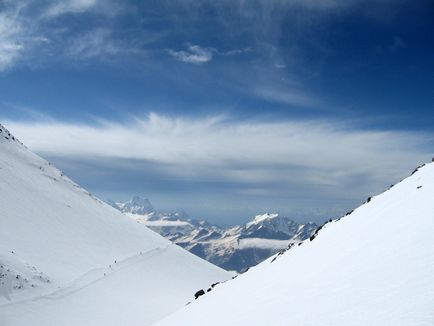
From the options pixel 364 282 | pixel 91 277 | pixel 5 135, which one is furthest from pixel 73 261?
pixel 5 135

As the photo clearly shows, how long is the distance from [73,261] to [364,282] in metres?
50.5

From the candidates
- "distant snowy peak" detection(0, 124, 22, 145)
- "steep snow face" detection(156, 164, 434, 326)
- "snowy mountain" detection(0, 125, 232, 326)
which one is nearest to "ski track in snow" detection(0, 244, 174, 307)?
"snowy mountain" detection(0, 125, 232, 326)

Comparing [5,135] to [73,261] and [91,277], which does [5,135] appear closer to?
[73,261]

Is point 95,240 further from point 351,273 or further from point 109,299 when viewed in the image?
point 351,273

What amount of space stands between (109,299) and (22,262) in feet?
36.2

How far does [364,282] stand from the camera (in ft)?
34.2

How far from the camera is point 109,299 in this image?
1774 inches

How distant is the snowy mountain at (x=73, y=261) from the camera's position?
37.9 metres

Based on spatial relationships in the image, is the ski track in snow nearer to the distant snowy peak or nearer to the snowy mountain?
the snowy mountain

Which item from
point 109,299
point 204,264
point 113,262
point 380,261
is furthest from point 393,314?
point 204,264

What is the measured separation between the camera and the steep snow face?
820cm

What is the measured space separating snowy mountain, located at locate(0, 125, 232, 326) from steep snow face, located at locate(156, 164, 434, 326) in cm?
2480

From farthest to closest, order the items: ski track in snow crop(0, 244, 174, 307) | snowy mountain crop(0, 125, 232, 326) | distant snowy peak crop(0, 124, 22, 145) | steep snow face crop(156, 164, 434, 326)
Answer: distant snowy peak crop(0, 124, 22, 145) → ski track in snow crop(0, 244, 174, 307) → snowy mountain crop(0, 125, 232, 326) → steep snow face crop(156, 164, 434, 326)

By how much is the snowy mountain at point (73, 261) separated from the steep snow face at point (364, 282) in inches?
976
